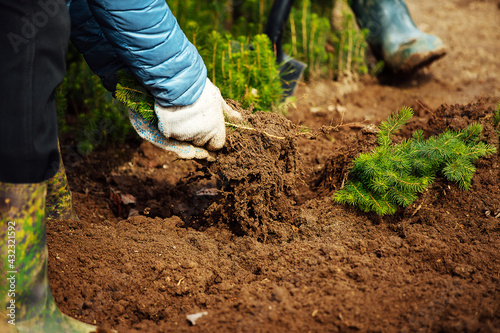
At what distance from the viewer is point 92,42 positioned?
7.20 ft

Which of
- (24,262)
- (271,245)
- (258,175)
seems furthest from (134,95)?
(271,245)

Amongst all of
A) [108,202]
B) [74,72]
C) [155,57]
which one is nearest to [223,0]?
[74,72]

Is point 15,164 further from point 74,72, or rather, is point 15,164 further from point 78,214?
point 74,72

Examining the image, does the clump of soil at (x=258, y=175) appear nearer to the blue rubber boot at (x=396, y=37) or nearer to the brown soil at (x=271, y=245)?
the brown soil at (x=271, y=245)

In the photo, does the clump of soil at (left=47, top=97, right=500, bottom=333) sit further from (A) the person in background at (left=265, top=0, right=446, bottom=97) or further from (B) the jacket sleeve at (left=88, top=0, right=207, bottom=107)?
(A) the person in background at (left=265, top=0, right=446, bottom=97)

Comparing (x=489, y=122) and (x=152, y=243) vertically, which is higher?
(x=489, y=122)

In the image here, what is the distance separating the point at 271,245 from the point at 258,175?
392mm

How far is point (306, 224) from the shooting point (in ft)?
7.91

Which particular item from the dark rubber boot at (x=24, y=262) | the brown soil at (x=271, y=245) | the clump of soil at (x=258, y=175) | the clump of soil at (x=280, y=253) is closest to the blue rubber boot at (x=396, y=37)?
the brown soil at (x=271, y=245)

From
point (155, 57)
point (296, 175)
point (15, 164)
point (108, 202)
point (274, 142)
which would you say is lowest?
point (108, 202)

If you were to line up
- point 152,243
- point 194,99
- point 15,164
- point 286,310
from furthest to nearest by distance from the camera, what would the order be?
1. point 152,243
2. point 194,99
3. point 286,310
4. point 15,164

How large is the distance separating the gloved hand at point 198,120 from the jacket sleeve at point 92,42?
0.39 m

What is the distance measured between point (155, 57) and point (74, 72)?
2.03m

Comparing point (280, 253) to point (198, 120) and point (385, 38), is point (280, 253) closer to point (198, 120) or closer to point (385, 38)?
point (198, 120)
